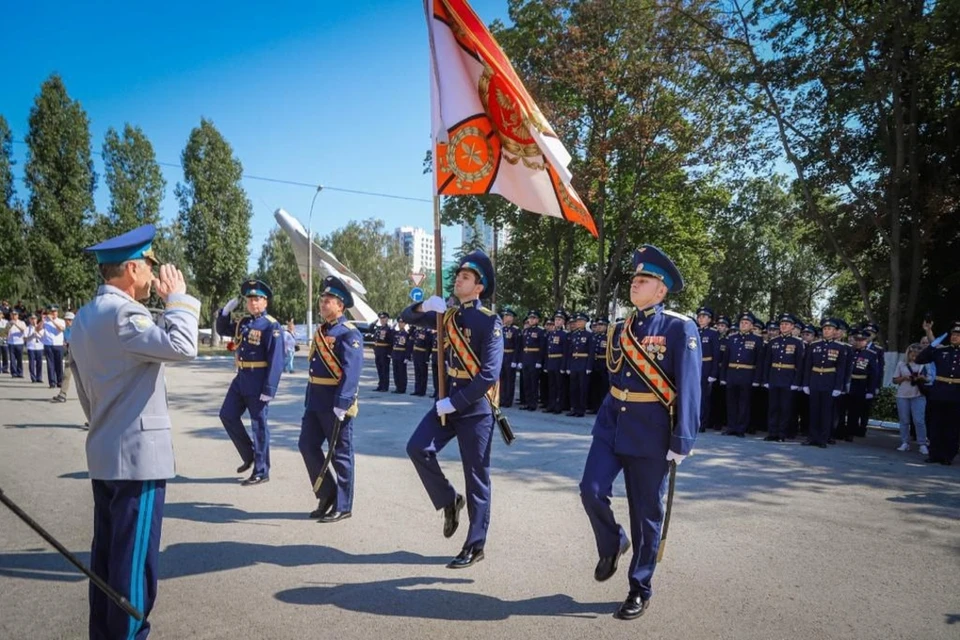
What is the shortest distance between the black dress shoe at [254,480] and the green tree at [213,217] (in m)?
35.0

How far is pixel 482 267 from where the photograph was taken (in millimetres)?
5055

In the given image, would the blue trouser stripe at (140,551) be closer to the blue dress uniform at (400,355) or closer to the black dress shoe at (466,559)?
the black dress shoe at (466,559)

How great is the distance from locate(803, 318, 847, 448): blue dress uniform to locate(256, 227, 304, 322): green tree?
4374cm

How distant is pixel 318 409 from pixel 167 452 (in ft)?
8.65

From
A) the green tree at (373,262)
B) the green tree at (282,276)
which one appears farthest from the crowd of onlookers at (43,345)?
the green tree at (373,262)

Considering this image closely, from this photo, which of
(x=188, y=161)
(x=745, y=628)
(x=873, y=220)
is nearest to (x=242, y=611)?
(x=745, y=628)

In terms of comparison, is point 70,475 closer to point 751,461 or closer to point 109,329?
point 109,329

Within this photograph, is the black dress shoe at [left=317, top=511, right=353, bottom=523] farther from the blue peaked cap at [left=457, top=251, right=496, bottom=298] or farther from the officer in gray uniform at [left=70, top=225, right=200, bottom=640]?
the officer in gray uniform at [left=70, top=225, right=200, bottom=640]

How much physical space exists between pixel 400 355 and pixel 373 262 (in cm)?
3916

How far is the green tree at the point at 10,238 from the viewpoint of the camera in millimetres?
31688

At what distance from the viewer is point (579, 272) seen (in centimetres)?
3388

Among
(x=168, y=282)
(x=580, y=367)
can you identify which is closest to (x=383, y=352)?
(x=580, y=367)

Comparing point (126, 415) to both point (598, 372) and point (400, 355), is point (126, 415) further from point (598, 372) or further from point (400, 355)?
point (400, 355)

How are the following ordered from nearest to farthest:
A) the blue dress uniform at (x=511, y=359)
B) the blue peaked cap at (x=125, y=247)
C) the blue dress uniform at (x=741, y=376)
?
the blue peaked cap at (x=125, y=247) → the blue dress uniform at (x=741, y=376) → the blue dress uniform at (x=511, y=359)
